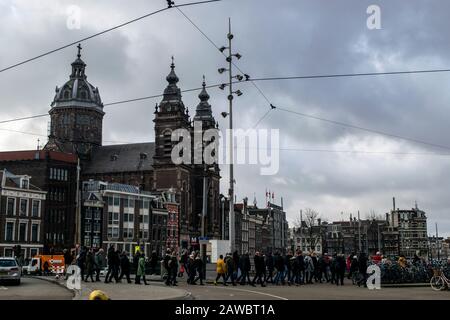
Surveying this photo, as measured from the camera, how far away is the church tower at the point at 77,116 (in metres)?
116

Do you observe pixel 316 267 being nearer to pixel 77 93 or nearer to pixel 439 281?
pixel 439 281

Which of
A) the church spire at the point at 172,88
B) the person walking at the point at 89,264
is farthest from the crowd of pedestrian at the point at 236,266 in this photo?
the church spire at the point at 172,88

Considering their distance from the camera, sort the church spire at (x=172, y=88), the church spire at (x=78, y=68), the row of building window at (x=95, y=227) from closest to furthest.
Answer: the row of building window at (x=95, y=227) → the church spire at (x=172, y=88) → the church spire at (x=78, y=68)

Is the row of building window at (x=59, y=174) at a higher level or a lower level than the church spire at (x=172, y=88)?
lower

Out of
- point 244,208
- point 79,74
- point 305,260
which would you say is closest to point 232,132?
point 305,260

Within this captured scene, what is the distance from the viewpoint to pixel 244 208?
135000 millimetres

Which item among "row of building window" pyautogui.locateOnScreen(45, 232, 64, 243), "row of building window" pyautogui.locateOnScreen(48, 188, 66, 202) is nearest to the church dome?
"row of building window" pyautogui.locateOnScreen(48, 188, 66, 202)

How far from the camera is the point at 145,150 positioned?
4434 inches

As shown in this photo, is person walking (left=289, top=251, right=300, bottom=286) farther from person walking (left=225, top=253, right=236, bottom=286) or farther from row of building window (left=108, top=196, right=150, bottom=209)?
row of building window (left=108, top=196, right=150, bottom=209)

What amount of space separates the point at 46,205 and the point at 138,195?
18.8 metres

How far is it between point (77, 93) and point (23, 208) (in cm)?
4952

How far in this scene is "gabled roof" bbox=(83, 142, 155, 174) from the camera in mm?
109875

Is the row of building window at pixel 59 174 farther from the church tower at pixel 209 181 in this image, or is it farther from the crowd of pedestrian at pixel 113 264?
the crowd of pedestrian at pixel 113 264
